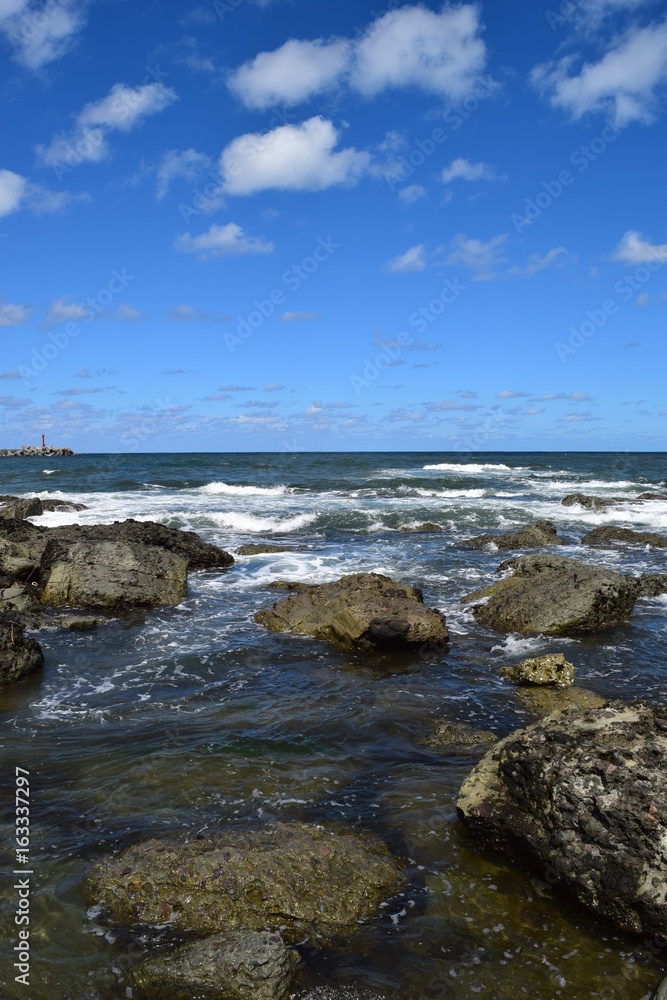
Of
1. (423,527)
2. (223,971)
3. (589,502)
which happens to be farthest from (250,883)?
(589,502)

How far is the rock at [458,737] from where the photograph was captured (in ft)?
19.9

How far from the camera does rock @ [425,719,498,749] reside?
19.9 ft

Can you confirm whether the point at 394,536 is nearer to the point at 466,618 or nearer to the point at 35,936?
the point at 466,618

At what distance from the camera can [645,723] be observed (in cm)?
445

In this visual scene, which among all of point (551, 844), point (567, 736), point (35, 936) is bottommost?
point (35, 936)

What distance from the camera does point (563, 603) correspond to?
993 centimetres

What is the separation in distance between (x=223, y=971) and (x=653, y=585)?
36.6 ft

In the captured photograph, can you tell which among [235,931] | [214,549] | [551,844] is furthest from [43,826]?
[214,549]

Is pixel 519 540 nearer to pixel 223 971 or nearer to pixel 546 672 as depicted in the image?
pixel 546 672

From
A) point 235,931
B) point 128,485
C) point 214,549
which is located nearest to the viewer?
point 235,931

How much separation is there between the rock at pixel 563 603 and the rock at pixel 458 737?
12.1 feet

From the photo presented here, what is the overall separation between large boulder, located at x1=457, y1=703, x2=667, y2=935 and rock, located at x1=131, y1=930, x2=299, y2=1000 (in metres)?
1.67

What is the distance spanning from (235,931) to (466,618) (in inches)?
297

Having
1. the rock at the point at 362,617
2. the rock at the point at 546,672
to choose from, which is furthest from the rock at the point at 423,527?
the rock at the point at 546,672
